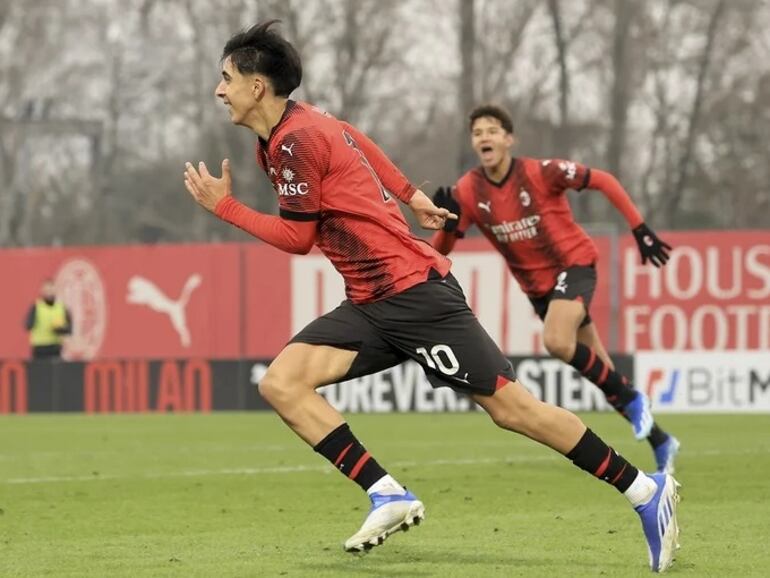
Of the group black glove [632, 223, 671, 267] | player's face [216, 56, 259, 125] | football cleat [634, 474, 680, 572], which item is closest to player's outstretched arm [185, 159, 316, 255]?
player's face [216, 56, 259, 125]

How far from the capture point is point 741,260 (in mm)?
24969

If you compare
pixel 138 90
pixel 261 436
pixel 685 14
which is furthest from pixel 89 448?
pixel 138 90

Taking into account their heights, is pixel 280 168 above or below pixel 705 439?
above

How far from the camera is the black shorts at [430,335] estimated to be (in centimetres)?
777

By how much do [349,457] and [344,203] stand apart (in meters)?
1.06

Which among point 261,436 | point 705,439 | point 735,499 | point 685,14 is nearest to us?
point 735,499

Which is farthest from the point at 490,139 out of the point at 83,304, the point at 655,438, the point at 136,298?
the point at 83,304

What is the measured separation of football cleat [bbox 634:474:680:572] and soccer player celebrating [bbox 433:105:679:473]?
4.43 m

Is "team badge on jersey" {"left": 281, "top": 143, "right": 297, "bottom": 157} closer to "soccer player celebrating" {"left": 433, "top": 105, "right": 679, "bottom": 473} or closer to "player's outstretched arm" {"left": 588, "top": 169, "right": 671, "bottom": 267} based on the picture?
"player's outstretched arm" {"left": 588, "top": 169, "right": 671, "bottom": 267}

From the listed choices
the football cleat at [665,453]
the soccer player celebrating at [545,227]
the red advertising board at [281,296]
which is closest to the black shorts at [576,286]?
the soccer player celebrating at [545,227]

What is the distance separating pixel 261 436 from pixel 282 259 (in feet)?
31.7

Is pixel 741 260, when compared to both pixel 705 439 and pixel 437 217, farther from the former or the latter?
pixel 437 217

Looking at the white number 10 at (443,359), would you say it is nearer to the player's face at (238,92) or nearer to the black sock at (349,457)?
the black sock at (349,457)

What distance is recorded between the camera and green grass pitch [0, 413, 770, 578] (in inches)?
310
